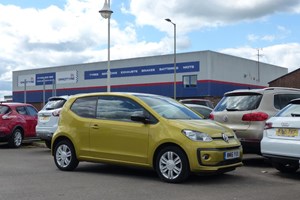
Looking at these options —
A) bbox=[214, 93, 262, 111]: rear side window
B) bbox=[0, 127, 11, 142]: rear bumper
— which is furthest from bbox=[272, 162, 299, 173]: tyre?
bbox=[0, 127, 11, 142]: rear bumper

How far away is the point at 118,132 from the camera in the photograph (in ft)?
28.8

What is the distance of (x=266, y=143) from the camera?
8.70 meters

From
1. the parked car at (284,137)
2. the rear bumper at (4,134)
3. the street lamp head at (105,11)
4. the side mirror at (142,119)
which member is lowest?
the rear bumper at (4,134)

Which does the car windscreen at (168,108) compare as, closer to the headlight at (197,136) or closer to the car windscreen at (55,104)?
the headlight at (197,136)

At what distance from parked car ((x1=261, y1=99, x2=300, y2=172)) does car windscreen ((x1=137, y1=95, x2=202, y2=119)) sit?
142 cm

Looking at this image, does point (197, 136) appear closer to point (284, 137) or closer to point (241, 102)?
point (284, 137)

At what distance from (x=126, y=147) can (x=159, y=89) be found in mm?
40259

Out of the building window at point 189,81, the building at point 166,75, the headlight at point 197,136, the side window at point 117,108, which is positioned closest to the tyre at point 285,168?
the headlight at point 197,136

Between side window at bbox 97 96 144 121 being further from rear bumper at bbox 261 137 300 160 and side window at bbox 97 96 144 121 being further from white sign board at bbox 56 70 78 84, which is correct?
white sign board at bbox 56 70 78 84

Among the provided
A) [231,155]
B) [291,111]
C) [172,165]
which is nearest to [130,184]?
[172,165]

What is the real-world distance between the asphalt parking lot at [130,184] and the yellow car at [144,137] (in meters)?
0.32

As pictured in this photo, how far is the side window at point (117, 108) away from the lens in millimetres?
8781

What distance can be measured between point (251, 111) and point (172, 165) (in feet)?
9.72

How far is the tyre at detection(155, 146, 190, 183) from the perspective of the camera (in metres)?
7.91
